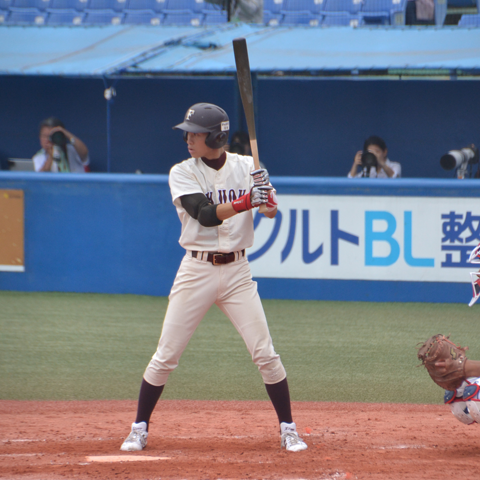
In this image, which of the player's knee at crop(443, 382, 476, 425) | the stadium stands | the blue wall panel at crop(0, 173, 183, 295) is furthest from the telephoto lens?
the player's knee at crop(443, 382, 476, 425)

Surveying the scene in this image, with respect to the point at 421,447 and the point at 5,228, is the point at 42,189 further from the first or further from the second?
the point at 421,447

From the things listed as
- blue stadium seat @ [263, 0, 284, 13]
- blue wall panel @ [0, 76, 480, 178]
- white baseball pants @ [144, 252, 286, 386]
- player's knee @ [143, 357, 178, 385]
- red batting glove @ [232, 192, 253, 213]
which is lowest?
player's knee @ [143, 357, 178, 385]

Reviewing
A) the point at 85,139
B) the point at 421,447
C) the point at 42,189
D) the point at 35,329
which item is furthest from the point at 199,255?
the point at 85,139

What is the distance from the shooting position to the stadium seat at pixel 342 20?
1233 centimetres

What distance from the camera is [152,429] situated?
3.83m

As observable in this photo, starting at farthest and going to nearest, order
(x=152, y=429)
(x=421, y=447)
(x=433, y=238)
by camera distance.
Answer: (x=433, y=238) < (x=152, y=429) < (x=421, y=447)

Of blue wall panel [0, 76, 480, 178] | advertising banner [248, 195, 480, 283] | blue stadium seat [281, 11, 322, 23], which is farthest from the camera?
blue stadium seat [281, 11, 322, 23]

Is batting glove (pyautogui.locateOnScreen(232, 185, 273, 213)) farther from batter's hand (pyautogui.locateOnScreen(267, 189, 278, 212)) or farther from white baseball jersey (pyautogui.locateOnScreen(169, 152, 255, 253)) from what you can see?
white baseball jersey (pyautogui.locateOnScreen(169, 152, 255, 253))

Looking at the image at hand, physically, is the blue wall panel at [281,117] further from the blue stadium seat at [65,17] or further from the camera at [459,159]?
the blue stadium seat at [65,17]

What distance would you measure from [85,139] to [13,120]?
1328 mm

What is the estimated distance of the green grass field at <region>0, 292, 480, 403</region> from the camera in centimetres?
476

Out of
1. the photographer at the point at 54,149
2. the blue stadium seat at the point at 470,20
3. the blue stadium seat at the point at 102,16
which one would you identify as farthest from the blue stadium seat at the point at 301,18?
the photographer at the point at 54,149

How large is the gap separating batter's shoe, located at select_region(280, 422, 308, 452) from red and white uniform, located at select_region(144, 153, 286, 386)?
249 millimetres

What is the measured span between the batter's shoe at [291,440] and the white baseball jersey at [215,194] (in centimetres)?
91
